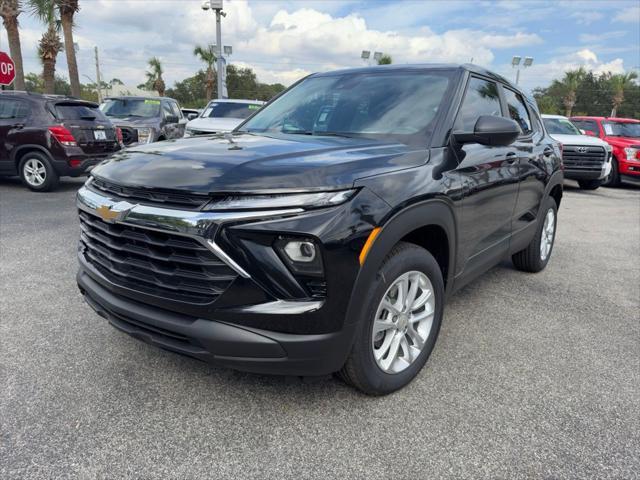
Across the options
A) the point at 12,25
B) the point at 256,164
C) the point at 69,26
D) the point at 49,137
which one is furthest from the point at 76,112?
the point at 69,26

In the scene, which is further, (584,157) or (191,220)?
(584,157)

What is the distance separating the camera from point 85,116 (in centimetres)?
882

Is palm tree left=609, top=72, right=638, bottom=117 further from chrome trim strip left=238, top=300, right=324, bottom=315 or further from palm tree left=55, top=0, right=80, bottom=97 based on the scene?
chrome trim strip left=238, top=300, right=324, bottom=315

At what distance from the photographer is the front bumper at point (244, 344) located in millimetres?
2031

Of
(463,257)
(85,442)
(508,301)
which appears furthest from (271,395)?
(508,301)

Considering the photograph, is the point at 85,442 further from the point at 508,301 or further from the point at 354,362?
the point at 508,301

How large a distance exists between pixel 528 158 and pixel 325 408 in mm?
2660

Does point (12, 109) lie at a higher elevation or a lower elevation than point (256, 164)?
higher

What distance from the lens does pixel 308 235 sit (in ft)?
6.37

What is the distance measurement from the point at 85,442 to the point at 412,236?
73.0 inches

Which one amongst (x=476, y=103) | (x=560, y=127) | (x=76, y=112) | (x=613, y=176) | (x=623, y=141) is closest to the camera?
(x=476, y=103)

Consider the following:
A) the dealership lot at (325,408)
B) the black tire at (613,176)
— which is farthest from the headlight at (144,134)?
the black tire at (613,176)

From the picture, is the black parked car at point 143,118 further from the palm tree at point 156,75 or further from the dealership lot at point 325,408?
the palm tree at point 156,75

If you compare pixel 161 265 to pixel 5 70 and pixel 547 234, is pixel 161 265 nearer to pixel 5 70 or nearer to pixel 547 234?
pixel 547 234
